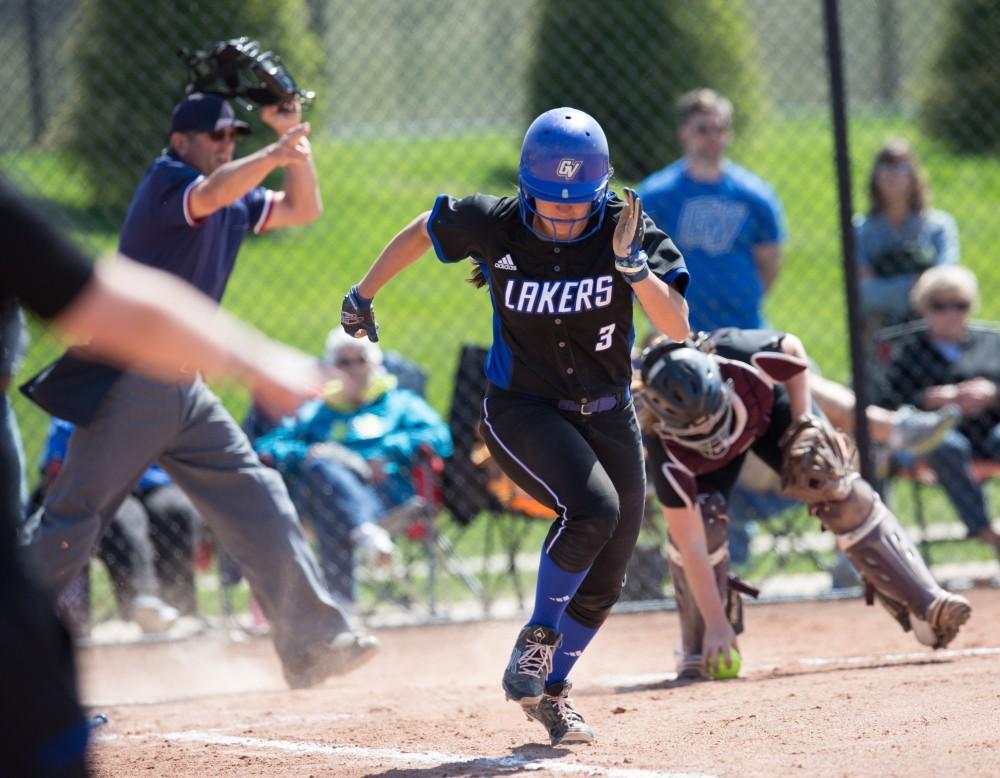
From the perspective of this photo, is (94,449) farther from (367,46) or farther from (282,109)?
(367,46)

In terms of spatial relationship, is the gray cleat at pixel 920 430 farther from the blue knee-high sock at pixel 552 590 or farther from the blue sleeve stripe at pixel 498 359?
the blue knee-high sock at pixel 552 590

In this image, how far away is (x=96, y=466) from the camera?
5223 millimetres

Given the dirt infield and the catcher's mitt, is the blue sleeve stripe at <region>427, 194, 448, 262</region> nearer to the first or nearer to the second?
the dirt infield

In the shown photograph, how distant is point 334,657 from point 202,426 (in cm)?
100

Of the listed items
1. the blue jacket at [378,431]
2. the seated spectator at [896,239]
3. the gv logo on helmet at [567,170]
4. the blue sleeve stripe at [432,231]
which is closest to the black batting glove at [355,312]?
the blue sleeve stripe at [432,231]

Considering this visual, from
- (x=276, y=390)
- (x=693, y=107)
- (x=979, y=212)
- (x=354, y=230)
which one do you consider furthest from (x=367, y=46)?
(x=276, y=390)

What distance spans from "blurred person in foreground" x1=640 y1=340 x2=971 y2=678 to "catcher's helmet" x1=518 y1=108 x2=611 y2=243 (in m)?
1.00

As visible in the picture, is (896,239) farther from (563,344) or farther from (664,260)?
(563,344)

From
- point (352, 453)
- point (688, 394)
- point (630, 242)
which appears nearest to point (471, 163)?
point (352, 453)

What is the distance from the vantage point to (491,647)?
688 cm

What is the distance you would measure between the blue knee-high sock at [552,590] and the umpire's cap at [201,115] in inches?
88.1

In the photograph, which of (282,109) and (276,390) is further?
(282,109)

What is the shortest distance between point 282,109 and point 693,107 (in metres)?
2.51

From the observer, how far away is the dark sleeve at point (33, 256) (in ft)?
7.43
